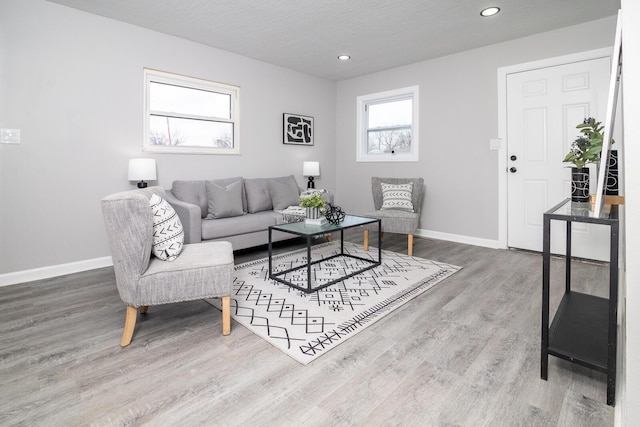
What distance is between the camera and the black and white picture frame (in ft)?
16.4

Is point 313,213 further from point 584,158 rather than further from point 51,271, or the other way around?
point 51,271

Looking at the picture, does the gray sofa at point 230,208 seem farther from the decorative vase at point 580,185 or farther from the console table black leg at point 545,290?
the decorative vase at point 580,185

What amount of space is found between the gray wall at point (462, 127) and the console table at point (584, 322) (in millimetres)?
2412

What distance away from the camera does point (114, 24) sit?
11.0 feet

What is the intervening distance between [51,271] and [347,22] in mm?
3656

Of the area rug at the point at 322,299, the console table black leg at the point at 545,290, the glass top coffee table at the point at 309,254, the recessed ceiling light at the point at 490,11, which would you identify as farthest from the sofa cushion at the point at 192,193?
the recessed ceiling light at the point at 490,11

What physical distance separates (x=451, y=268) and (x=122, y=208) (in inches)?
110

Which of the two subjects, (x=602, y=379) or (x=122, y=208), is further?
(x=122, y=208)

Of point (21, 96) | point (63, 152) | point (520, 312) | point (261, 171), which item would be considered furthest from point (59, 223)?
point (520, 312)

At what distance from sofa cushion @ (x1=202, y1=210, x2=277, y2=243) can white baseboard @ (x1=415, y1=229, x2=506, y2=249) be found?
2.00 m

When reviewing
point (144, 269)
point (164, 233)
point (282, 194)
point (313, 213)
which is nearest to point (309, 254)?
point (313, 213)

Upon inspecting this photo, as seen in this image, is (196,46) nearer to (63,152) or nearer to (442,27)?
(63,152)

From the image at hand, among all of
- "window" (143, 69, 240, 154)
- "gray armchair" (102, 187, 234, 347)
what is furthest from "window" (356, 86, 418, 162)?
"gray armchair" (102, 187, 234, 347)

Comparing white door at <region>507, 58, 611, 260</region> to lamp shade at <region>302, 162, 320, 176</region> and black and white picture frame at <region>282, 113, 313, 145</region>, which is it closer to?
lamp shade at <region>302, 162, 320, 176</region>
